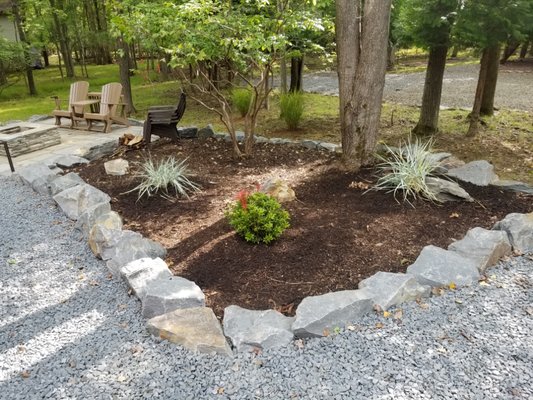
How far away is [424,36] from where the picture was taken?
202 inches

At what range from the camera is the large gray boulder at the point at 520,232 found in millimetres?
2951

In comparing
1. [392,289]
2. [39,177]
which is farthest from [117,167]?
[392,289]

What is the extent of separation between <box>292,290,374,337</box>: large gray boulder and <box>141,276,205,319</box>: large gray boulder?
0.61 meters

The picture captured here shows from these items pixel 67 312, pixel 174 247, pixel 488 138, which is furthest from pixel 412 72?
pixel 67 312

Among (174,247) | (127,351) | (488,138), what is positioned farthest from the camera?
(488,138)

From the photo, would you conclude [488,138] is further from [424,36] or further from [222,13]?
[222,13]

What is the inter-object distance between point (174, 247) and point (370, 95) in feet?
7.81

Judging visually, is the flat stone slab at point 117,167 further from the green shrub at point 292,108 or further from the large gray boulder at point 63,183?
the green shrub at point 292,108

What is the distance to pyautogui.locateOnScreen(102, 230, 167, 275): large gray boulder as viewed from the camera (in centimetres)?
299

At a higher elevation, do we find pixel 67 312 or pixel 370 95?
pixel 370 95

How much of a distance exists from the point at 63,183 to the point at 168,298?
2.65 metres

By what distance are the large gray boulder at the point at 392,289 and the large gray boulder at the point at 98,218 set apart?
6.71ft

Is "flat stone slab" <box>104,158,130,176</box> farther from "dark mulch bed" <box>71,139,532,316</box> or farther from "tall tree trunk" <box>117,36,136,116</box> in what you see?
"tall tree trunk" <box>117,36,136,116</box>

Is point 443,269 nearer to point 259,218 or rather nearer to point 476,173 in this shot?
point 259,218
